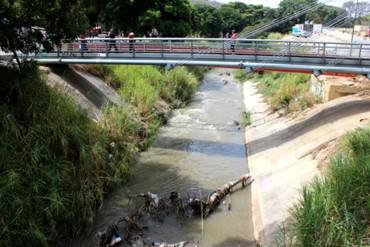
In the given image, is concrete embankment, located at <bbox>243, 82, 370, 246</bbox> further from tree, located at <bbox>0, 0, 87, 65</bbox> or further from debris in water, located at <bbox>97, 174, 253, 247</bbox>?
tree, located at <bbox>0, 0, 87, 65</bbox>

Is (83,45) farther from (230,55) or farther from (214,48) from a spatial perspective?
(230,55)

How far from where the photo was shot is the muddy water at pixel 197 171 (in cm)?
1273

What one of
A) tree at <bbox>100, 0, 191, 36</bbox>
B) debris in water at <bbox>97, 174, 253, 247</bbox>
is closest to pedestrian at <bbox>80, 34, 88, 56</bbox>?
debris in water at <bbox>97, 174, 253, 247</bbox>

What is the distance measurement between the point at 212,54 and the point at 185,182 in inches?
280

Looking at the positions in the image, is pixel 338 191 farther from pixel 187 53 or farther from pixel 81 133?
pixel 187 53

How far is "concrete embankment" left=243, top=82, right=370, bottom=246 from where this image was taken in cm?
1335

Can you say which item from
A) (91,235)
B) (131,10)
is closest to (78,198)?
(91,235)

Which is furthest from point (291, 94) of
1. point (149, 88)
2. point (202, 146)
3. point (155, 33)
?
point (155, 33)

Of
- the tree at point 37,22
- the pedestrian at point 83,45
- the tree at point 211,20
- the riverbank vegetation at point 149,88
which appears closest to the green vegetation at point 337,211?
the tree at point 37,22

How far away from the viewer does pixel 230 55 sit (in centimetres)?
1997

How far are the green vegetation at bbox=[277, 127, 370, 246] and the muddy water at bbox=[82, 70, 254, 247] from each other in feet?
9.60

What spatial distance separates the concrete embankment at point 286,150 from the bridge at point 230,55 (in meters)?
2.01

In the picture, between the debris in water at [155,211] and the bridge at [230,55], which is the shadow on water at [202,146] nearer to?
the bridge at [230,55]

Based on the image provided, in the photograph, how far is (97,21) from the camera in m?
39.3
